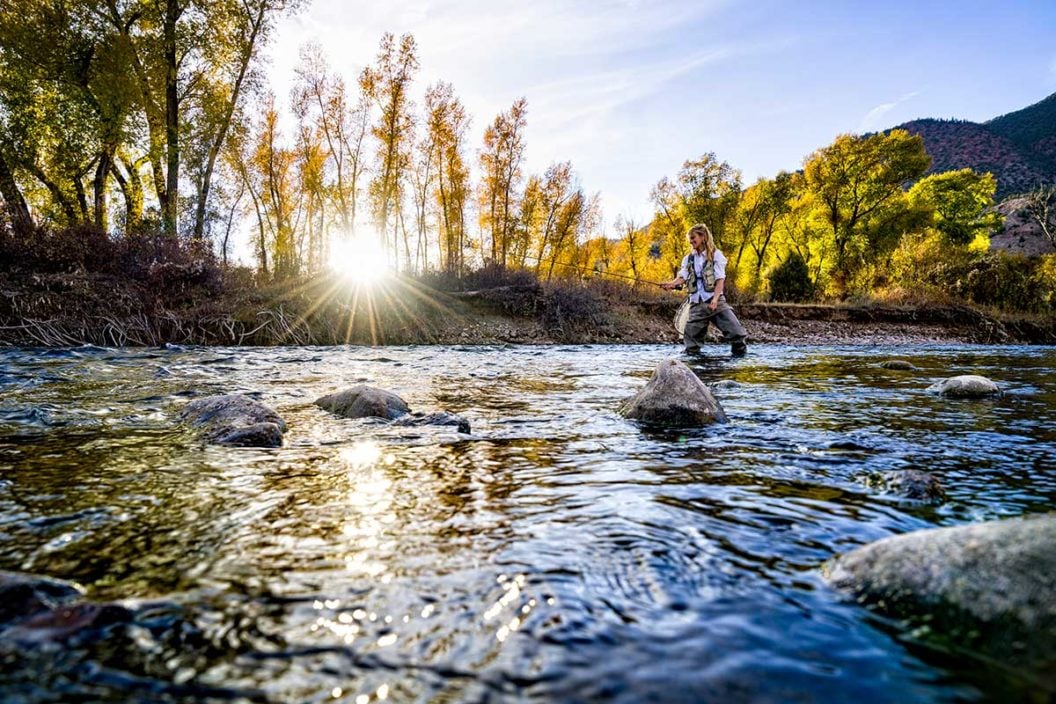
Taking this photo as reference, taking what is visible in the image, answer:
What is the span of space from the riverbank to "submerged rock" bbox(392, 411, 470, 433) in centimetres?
1109

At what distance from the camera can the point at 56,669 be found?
112 centimetres

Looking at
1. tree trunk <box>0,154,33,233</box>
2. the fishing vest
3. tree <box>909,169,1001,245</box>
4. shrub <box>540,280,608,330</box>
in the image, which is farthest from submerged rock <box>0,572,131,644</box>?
tree <box>909,169,1001,245</box>

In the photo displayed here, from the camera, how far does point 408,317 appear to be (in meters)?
17.4

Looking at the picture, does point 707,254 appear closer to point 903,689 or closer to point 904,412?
point 904,412

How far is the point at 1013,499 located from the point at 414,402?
4.53 metres

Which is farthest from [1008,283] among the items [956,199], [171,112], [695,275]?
[956,199]

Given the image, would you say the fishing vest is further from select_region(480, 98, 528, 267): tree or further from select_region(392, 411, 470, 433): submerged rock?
select_region(480, 98, 528, 267): tree

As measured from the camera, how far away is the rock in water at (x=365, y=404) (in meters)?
4.43

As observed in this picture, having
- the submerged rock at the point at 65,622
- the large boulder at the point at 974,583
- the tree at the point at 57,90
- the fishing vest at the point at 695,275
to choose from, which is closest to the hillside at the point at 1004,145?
the fishing vest at the point at 695,275

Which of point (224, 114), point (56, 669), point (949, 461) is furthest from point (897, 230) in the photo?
point (56, 669)

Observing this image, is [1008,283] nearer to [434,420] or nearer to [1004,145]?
[434,420]

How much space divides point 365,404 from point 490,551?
9.58ft

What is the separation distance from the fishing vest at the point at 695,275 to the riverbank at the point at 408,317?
277 inches

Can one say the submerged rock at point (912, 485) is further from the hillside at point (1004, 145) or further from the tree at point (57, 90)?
the hillside at point (1004, 145)
